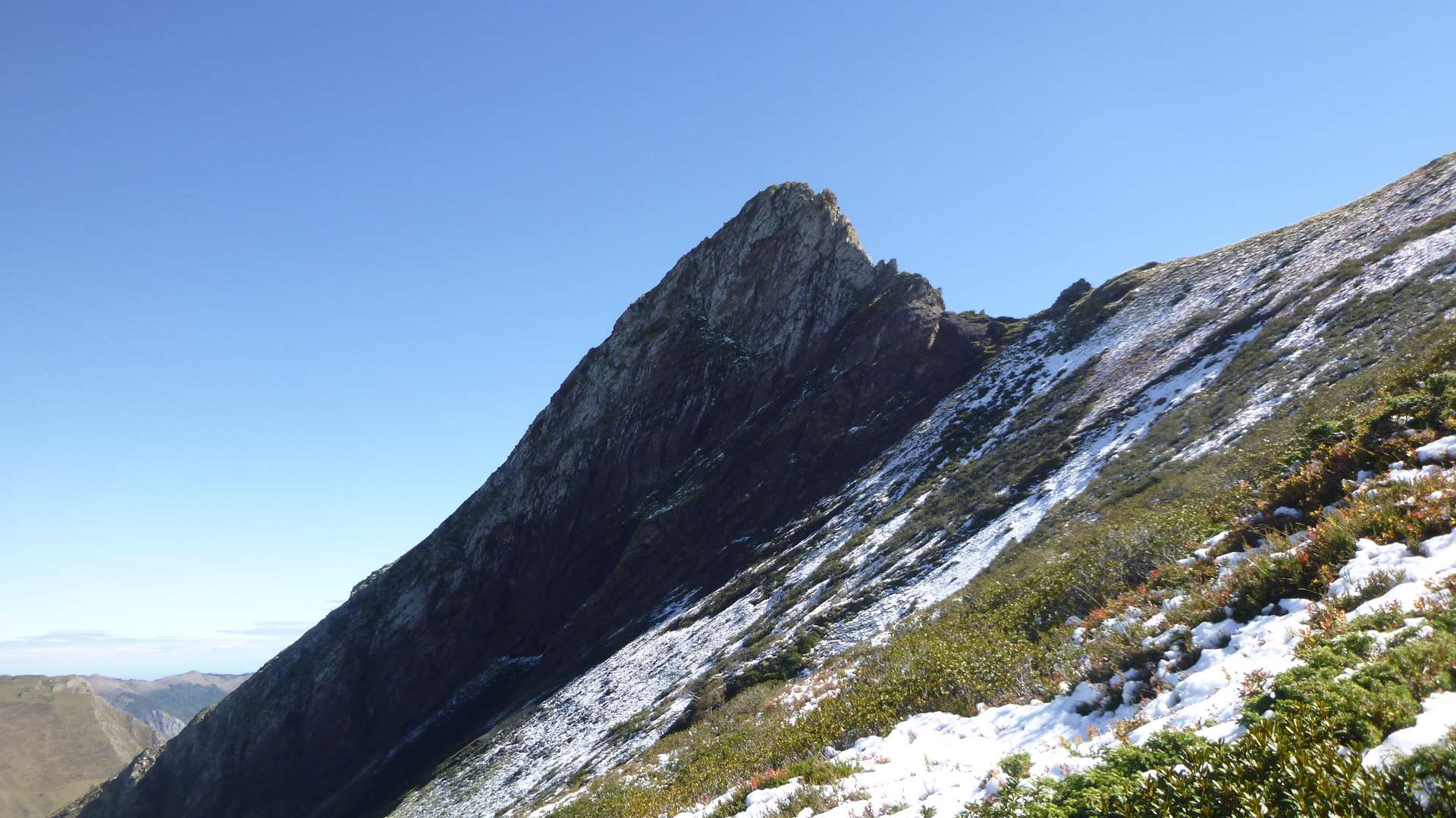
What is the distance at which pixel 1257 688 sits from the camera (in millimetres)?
7398

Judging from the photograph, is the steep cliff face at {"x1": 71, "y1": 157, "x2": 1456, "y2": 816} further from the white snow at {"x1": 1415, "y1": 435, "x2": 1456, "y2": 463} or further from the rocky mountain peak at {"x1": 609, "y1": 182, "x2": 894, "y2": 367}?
the white snow at {"x1": 1415, "y1": 435, "x2": 1456, "y2": 463}

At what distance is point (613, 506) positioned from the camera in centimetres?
7631

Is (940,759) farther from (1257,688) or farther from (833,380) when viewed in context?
(833,380)

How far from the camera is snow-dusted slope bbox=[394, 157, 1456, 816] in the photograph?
2972cm

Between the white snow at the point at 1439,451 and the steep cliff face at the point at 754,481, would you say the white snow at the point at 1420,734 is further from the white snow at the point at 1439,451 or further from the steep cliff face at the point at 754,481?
the steep cliff face at the point at 754,481

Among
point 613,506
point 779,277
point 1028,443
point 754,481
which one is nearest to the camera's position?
point 1028,443

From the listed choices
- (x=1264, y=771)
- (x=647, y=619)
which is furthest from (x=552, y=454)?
(x=1264, y=771)

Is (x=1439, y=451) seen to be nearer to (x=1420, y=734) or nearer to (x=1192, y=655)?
(x=1192, y=655)

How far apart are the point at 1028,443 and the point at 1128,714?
114 ft

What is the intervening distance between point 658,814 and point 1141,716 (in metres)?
10.9

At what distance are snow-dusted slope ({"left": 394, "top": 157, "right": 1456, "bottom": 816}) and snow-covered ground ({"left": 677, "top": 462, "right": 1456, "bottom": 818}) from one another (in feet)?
57.6

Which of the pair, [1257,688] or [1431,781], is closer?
[1431,781]

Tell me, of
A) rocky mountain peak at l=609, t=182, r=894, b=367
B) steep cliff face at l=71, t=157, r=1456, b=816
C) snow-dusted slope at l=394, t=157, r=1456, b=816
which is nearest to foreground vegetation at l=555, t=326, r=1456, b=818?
snow-dusted slope at l=394, t=157, r=1456, b=816

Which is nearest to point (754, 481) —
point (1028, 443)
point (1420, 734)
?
point (1028, 443)
